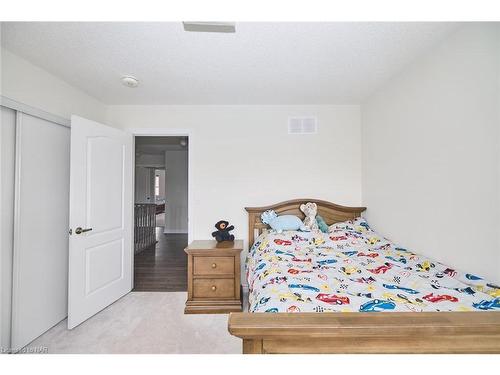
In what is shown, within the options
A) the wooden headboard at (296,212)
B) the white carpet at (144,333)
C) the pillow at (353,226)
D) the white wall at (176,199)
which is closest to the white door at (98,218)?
the white carpet at (144,333)

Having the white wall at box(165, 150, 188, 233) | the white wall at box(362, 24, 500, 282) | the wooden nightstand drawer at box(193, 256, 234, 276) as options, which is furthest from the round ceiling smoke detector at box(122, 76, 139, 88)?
the white wall at box(165, 150, 188, 233)

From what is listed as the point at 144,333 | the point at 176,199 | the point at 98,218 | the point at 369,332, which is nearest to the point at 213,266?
the point at 144,333

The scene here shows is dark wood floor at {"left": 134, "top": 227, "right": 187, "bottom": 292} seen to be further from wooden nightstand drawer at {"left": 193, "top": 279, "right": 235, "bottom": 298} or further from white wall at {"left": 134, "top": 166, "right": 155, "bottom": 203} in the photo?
white wall at {"left": 134, "top": 166, "right": 155, "bottom": 203}

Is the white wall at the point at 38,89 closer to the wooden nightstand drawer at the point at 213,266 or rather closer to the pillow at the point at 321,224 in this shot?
the wooden nightstand drawer at the point at 213,266

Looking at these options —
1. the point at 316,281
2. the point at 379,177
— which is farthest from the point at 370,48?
the point at 316,281

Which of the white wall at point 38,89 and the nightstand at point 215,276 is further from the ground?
the white wall at point 38,89

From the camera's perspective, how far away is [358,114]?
3.04m

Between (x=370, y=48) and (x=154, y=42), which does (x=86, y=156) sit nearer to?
(x=154, y=42)

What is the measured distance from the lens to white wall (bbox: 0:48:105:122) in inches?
70.8

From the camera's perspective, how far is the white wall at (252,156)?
2.99 metres

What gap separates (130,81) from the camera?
2.25 m

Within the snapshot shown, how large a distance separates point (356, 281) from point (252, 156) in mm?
1925

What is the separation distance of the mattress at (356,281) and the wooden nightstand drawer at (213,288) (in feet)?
1.81
